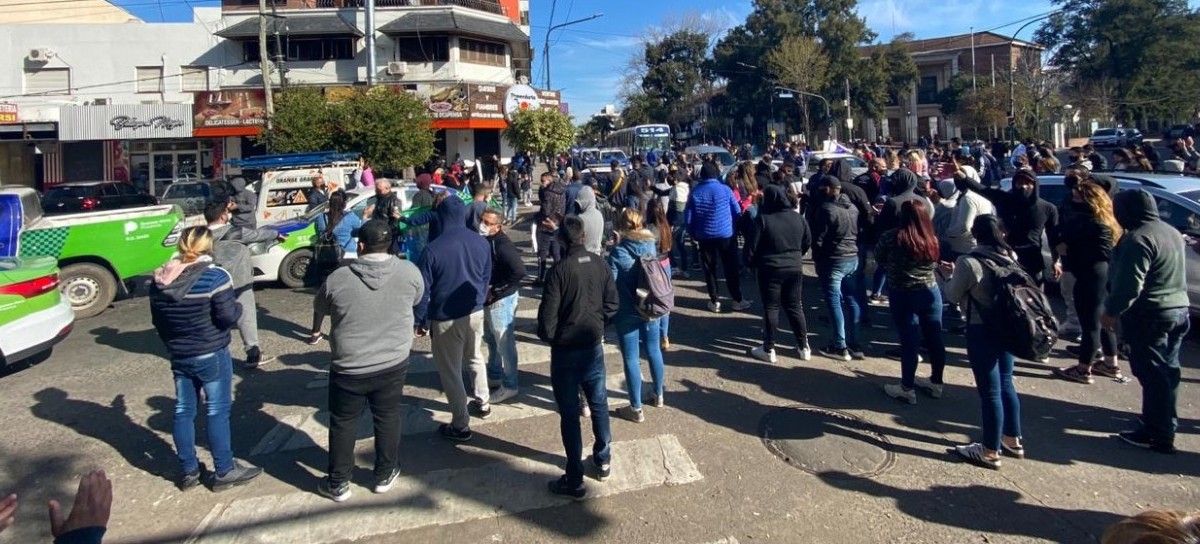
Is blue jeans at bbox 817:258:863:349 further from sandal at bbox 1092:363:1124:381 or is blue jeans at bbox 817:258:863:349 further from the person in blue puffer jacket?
the person in blue puffer jacket

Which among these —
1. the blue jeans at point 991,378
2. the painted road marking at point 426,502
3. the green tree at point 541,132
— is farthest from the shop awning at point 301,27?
the blue jeans at point 991,378

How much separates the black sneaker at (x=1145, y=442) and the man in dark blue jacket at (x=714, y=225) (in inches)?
172

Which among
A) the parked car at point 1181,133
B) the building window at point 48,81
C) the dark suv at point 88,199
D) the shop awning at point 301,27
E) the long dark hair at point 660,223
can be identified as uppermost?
the shop awning at point 301,27

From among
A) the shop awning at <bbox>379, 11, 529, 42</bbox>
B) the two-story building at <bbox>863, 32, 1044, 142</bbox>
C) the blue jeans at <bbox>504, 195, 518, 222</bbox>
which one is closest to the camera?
the blue jeans at <bbox>504, 195, 518, 222</bbox>

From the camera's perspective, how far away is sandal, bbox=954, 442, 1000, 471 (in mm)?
4477

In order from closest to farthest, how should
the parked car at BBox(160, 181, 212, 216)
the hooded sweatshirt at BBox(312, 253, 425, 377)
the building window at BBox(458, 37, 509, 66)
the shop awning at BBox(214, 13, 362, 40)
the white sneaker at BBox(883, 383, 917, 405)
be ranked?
the hooded sweatshirt at BBox(312, 253, 425, 377) < the white sneaker at BBox(883, 383, 917, 405) < the parked car at BBox(160, 181, 212, 216) < the shop awning at BBox(214, 13, 362, 40) < the building window at BBox(458, 37, 509, 66)

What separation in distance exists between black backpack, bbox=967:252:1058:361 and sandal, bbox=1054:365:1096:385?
7.30 ft

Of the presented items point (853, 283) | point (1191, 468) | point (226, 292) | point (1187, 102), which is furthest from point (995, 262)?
point (1187, 102)

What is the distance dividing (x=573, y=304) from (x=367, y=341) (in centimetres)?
120

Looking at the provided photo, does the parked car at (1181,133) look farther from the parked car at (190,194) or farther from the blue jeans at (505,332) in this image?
the parked car at (190,194)

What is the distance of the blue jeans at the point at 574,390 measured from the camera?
13.8ft

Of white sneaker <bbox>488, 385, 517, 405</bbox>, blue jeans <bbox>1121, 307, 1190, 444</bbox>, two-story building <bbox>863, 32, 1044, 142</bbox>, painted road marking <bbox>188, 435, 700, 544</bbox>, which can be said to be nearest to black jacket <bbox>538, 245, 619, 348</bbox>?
painted road marking <bbox>188, 435, 700, 544</bbox>

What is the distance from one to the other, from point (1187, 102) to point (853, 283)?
49.3 m

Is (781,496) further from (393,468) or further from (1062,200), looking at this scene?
(1062,200)
